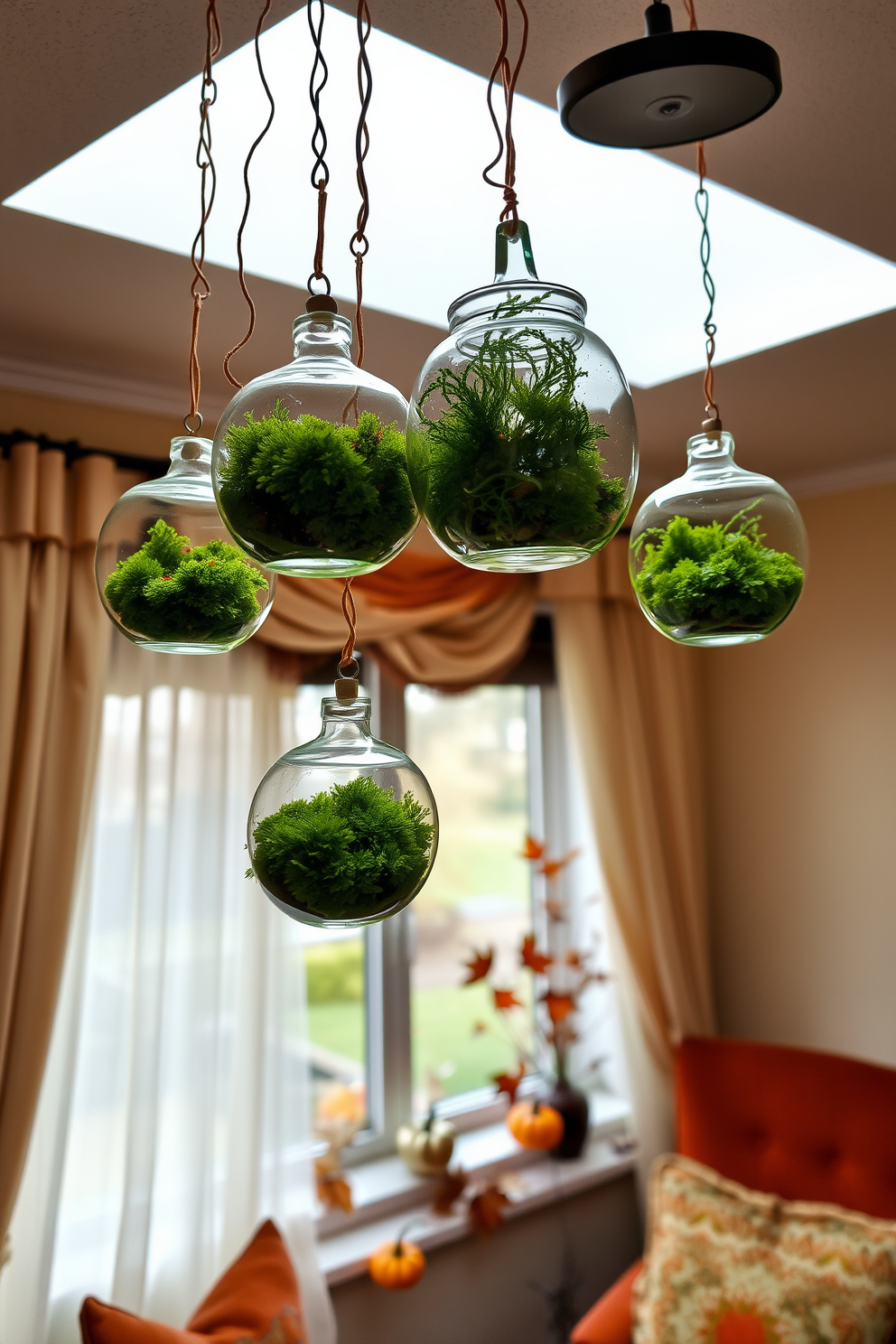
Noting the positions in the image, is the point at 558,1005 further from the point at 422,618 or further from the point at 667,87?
the point at 667,87

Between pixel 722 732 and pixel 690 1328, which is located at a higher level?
pixel 722 732

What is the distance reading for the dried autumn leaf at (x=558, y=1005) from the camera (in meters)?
2.82

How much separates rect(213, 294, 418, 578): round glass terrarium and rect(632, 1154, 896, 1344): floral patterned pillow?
1955mm

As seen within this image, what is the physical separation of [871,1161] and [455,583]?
1656 mm

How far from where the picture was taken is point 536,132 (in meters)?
1.89

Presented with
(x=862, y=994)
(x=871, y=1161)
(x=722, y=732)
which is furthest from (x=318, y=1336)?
(x=722, y=732)

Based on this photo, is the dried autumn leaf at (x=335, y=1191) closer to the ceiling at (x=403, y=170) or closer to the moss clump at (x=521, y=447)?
the ceiling at (x=403, y=170)

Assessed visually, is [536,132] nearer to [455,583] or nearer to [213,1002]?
[455,583]

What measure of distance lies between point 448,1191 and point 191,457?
2230 millimetres

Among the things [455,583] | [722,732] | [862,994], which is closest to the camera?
[455,583]

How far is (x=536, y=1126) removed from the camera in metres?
2.71

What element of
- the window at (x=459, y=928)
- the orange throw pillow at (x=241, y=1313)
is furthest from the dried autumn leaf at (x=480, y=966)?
the orange throw pillow at (x=241, y=1313)

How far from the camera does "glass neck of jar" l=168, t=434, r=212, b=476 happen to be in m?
0.97

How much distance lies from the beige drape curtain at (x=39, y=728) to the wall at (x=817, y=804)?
2038 millimetres
